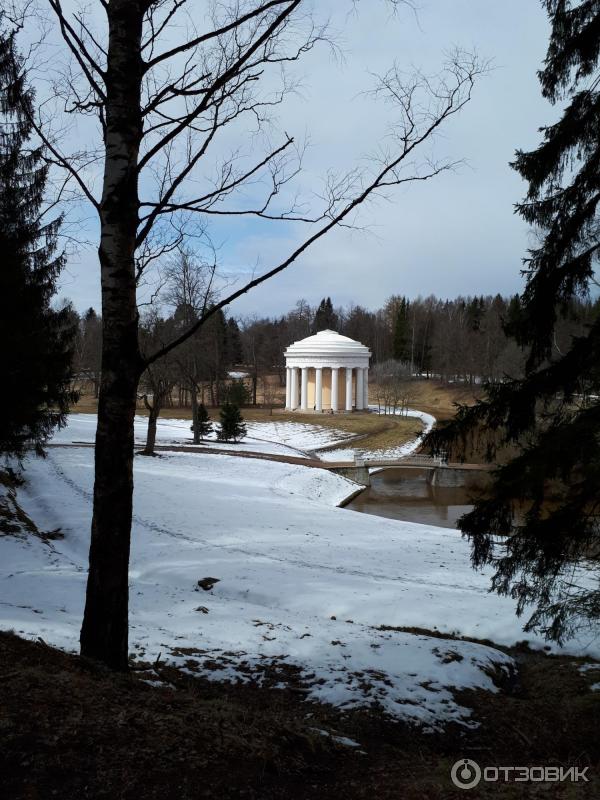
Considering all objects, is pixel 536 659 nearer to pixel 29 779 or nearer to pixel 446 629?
pixel 446 629

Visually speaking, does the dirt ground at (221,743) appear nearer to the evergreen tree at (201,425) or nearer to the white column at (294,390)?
the evergreen tree at (201,425)

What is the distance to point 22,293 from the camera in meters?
10.8

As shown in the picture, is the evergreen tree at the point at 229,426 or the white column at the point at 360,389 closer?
the evergreen tree at the point at 229,426

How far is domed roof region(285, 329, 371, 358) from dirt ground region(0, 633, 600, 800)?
4879cm

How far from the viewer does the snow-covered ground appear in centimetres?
601

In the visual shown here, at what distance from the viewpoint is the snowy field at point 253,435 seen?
3419 cm

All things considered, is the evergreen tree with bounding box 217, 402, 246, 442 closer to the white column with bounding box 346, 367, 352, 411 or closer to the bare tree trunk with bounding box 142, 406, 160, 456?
the bare tree trunk with bounding box 142, 406, 160, 456

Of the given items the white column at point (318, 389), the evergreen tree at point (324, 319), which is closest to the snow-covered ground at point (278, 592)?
the white column at point (318, 389)

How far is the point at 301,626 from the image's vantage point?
307 inches

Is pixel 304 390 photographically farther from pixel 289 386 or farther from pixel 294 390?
pixel 289 386

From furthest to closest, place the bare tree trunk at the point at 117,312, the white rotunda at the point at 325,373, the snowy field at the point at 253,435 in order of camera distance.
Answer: the white rotunda at the point at 325,373, the snowy field at the point at 253,435, the bare tree trunk at the point at 117,312

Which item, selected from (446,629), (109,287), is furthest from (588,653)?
(109,287)

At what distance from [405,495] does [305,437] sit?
1524 cm

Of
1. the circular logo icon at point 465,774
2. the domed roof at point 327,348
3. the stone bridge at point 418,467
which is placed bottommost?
the stone bridge at point 418,467
